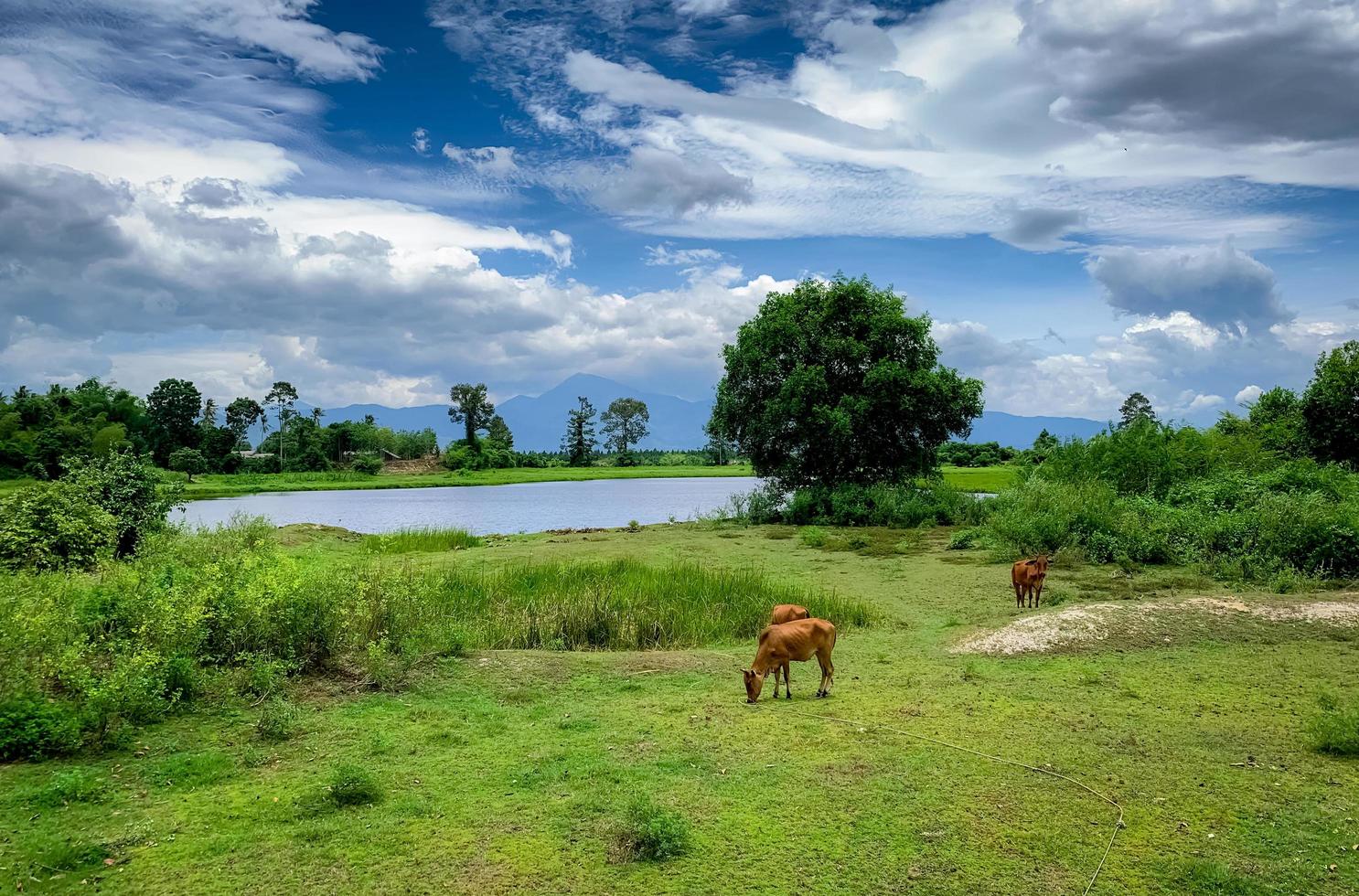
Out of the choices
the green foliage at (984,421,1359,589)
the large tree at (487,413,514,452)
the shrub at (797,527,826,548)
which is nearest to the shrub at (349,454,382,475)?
the large tree at (487,413,514,452)

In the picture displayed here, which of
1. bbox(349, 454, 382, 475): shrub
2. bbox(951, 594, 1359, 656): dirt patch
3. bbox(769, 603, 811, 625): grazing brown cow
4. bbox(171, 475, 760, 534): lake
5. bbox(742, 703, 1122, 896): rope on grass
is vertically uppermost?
bbox(349, 454, 382, 475): shrub

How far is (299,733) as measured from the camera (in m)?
6.95

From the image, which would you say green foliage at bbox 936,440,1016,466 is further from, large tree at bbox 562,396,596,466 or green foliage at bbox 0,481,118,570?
green foliage at bbox 0,481,118,570

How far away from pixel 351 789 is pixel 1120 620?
31.6 ft

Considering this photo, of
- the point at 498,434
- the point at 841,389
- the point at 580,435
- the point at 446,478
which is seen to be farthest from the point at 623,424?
the point at 841,389

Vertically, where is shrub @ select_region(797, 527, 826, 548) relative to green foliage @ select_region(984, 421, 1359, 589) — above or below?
below

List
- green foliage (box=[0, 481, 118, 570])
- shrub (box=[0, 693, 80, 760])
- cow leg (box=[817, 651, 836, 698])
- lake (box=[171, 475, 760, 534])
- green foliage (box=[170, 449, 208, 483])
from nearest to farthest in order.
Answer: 1. shrub (box=[0, 693, 80, 760])
2. cow leg (box=[817, 651, 836, 698])
3. green foliage (box=[0, 481, 118, 570])
4. lake (box=[171, 475, 760, 534])
5. green foliage (box=[170, 449, 208, 483])

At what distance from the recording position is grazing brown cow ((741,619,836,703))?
797 centimetres

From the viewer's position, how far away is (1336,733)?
644 centimetres

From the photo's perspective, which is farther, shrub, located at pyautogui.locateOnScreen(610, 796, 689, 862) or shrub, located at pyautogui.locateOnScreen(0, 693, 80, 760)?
shrub, located at pyautogui.locateOnScreen(0, 693, 80, 760)

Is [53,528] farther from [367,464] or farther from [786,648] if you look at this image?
[367,464]

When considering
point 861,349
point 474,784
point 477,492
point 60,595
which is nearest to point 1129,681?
point 474,784

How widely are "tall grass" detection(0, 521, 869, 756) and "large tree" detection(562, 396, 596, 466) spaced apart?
79294 mm

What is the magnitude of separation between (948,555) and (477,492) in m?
40.2
